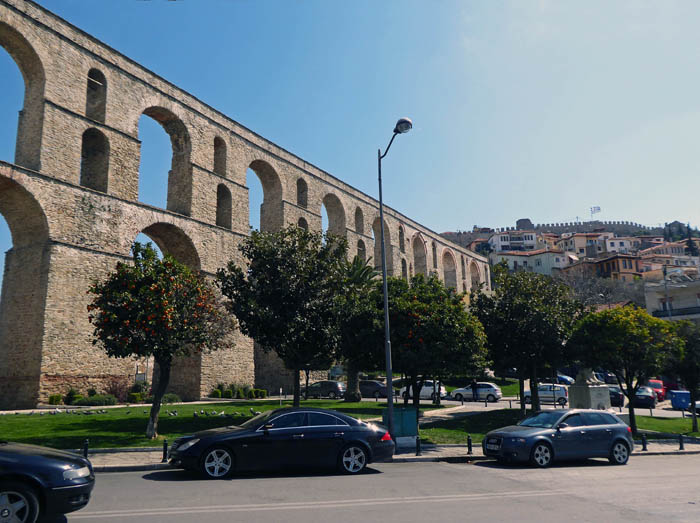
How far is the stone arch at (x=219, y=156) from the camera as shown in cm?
3444

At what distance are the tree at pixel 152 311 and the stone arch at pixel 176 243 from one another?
581 inches

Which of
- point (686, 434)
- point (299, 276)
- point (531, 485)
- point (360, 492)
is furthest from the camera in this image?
point (686, 434)

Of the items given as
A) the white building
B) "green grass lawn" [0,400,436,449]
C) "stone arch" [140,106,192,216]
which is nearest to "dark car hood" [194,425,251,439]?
"green grass lawn" [0,400,436,449]

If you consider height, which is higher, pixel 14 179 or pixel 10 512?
pixel 14 179

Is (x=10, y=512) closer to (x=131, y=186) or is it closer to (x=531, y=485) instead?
(x=531, y=485)

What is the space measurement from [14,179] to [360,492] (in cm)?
2137

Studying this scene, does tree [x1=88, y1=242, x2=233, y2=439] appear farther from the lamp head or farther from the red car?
the red car

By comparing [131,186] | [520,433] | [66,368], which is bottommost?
[520,433]

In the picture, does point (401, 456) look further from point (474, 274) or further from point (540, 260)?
point (540, 260)

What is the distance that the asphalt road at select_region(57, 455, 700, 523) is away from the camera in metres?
6.80

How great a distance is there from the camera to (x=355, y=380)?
29.9 m

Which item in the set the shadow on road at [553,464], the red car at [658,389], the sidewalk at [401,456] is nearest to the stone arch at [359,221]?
the red car at [658,389]

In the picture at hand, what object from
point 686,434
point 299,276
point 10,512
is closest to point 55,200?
point 299,276

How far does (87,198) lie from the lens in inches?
979
